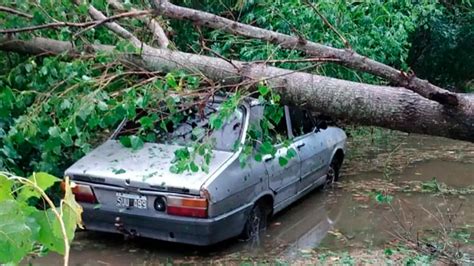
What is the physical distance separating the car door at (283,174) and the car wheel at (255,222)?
0.72 feet

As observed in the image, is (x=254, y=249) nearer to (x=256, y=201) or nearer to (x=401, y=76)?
(x=256, y=201)

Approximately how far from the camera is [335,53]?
142 inches

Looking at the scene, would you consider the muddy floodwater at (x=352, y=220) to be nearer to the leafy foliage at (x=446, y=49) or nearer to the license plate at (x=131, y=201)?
the license plate at (x=131, y=201)

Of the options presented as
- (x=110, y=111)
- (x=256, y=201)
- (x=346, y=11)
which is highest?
(x=346, y=11)

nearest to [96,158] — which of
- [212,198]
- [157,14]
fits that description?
[212,198]

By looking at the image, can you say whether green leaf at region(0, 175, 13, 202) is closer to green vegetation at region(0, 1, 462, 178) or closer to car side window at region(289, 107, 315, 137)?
green vegetation at region(0, 1, 462, 178)

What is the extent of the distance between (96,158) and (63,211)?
4961 mm

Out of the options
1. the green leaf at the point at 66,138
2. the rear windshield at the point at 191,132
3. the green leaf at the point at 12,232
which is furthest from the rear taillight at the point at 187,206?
the green leaf at the point at 12,232

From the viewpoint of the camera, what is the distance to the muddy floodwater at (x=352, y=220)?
5.87m

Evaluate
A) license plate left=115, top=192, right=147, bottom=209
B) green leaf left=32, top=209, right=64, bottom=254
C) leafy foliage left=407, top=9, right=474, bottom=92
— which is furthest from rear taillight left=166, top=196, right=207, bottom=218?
leafy foliage left=407, top=9, right=474, bottom=92

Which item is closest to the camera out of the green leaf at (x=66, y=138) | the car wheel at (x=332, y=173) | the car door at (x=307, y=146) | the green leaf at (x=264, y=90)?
Result: the green leaf at (x=264, y=90)

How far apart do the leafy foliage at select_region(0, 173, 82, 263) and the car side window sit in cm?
577

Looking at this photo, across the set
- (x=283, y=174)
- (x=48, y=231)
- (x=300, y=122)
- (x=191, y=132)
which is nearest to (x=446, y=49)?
(x=300, y=122)

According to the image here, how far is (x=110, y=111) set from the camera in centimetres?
468
